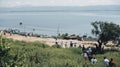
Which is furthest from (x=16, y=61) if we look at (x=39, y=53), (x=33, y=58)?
(x=39, y=53)

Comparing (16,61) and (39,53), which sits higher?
(16,61)

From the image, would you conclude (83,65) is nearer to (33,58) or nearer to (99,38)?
(33,58)

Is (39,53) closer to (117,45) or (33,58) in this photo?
(33,58)

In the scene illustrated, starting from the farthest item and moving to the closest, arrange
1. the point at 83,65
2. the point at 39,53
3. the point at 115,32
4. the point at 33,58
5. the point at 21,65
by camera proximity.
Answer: the point at 115,32 < the point at 39,53 < the point at 33,58 < the point at 83,65 < the point at 21,65

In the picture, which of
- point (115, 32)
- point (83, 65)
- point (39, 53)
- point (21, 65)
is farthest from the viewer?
point (115, 32)

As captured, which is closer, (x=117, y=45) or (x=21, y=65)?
(x=21, y=65)

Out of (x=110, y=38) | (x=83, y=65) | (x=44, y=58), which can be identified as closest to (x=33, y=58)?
(x=44, y=58)

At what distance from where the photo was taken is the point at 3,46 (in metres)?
14.5

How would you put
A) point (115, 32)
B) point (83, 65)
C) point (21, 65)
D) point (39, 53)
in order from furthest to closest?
point (115, 32), point (39, 53), point (83, 65), point (21, 65)

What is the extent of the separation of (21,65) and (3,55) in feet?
2.60

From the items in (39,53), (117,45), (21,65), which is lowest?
(117,45)

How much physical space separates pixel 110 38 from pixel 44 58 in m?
20.1

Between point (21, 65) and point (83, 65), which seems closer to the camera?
point (21, 65)

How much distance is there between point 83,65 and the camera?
2606cm
